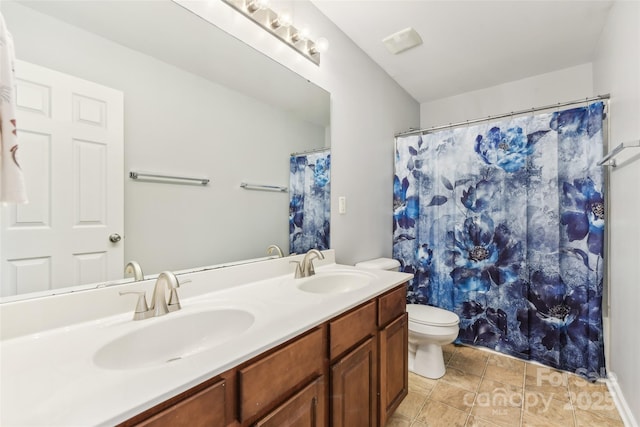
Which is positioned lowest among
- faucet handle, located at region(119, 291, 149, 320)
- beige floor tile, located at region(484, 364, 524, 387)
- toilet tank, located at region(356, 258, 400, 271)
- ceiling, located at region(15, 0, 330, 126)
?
beige floor tile, located at region(484, 364, 524, 387)

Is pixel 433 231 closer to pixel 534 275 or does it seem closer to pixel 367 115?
pixel 534 275

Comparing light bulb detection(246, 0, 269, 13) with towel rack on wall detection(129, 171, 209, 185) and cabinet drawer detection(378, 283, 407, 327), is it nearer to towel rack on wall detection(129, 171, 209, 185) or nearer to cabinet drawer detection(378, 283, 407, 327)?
towel rack on wall detection(129, 171, 209, 185)

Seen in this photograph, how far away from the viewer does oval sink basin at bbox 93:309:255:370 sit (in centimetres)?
78

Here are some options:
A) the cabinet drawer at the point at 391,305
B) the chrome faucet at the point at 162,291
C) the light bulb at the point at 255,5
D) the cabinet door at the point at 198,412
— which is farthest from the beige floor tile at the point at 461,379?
the light bulb at the point at 255,5

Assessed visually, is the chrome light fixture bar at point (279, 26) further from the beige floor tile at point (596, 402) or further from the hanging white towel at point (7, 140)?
the beige floor tile at point (596, 402)

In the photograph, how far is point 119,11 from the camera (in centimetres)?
100

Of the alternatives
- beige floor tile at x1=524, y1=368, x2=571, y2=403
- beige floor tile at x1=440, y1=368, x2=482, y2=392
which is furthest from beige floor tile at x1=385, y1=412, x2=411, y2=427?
beige floor tile at x1=524, y1=368, x2=571, y2=403

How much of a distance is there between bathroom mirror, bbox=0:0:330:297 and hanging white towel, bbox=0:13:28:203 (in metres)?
0.22

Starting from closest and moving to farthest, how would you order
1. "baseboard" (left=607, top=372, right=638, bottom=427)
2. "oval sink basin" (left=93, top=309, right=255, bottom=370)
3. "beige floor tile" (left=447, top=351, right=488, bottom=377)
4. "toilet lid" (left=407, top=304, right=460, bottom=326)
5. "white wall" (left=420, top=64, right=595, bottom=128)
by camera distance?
"oval sink basin" (left=93, top=309, right=255, bottom=370)
"baseboard" (left=607, top=372, right=638, bottom=427)
"toilet lid" (left=407, top=304, right=460, bottom=326)
"beige floor tile" (left=447, top=351, right=488, bottom=377)
"white wall" (left=420, top=64, right=595, bottom=128)

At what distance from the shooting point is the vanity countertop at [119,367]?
499mm

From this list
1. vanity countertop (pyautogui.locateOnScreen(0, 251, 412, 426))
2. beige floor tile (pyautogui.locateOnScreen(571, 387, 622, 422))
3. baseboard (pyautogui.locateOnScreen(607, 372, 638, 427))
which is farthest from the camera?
beige floor tile (pyautogui.locateOnScreen(571, 387, 622, 422))

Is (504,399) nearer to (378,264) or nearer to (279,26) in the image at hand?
(378,264)

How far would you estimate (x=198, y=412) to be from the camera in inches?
24.2

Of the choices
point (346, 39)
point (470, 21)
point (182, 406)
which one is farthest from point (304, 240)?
point (470, 21)
